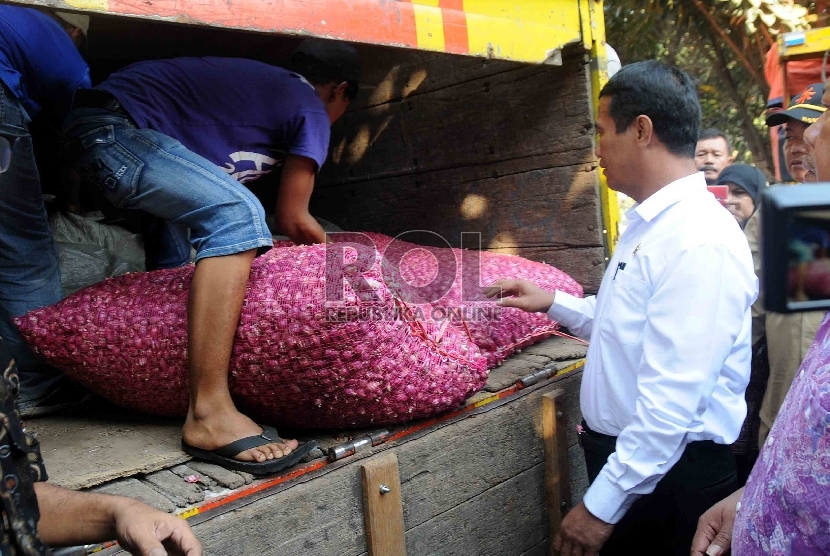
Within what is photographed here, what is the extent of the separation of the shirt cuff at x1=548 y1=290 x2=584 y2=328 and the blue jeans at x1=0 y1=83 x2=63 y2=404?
1.55 metres

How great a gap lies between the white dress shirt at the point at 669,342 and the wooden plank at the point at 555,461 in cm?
35

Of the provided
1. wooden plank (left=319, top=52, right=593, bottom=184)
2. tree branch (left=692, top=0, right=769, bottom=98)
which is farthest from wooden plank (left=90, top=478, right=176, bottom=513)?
tree branch (left=692, top=0, right=769, bottom=98)

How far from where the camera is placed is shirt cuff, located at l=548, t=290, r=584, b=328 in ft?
7.19

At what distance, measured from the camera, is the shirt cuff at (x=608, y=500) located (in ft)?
5.15

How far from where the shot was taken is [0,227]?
6.32 ft

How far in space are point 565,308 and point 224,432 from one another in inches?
45.6

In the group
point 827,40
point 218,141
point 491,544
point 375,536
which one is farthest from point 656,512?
point 827,40

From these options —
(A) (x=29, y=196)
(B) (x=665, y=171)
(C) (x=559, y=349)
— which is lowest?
(C) (x=559, y=349)

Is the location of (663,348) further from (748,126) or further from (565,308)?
Result: (748,126)

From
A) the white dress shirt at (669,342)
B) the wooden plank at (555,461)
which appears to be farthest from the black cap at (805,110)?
the wooden plank at (555,461)

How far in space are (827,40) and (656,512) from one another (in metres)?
2.50

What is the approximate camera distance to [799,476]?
824 millimetres

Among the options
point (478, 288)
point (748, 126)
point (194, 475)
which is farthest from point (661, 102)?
point (748, 126)

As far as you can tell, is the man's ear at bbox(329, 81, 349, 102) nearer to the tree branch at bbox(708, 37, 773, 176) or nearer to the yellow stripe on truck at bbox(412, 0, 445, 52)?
the yellow stripe on truck at bbox(412, 0, 445, 52)
